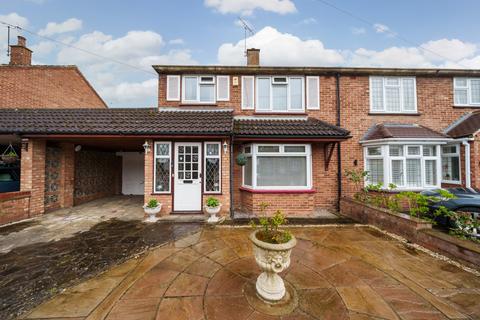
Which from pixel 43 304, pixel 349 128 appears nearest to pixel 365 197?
pixel 349 128

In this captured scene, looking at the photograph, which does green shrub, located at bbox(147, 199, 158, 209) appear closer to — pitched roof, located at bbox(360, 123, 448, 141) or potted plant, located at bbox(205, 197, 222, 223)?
potted plant, located at bbox(205, 197, 222, 223)

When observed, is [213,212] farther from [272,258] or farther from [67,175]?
[67,175]

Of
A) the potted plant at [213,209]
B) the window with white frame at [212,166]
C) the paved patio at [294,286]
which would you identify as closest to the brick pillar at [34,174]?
the paved patio at [294,286]

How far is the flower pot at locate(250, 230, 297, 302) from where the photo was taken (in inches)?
93.0

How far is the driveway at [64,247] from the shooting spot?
2770 mm

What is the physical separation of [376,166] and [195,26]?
1052 cm

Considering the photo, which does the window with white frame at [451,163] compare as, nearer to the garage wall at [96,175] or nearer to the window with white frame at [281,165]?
the window with white frame at [281,165]

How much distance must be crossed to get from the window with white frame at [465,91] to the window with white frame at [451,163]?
2123 millimetres

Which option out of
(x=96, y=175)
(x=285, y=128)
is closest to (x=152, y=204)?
(x=285, y=128)

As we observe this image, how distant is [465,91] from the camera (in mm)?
8094

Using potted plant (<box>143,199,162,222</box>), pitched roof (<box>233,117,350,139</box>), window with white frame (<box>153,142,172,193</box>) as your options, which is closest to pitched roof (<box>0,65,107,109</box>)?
window with white frame (<box>153,142,172,193</box>)

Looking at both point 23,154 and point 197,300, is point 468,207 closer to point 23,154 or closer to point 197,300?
point 197,300

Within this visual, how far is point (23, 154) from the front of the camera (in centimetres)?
600

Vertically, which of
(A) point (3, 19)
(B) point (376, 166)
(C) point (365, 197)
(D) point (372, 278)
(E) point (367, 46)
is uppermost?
(A) point (3, 19)
